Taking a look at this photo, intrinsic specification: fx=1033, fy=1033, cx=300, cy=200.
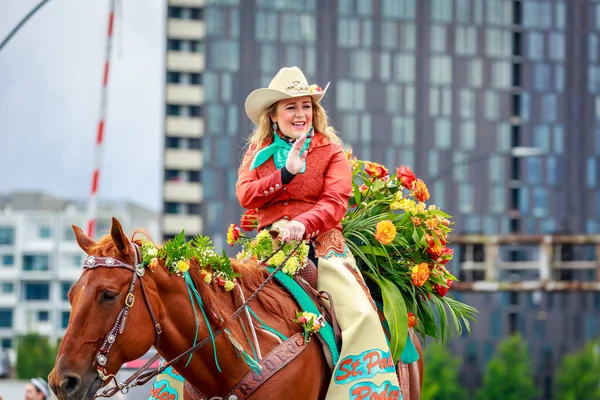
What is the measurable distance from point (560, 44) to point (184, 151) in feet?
106

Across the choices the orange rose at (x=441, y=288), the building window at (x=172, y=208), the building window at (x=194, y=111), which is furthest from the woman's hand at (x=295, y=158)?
the building window at (x=194, y=111)

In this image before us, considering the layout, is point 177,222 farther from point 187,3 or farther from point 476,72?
point 476,72

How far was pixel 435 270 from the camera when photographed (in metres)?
7.46

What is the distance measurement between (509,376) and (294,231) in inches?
2718

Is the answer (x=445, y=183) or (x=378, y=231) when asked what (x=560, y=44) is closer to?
(x=445, y=183)

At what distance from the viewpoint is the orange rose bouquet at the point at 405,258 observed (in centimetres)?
716

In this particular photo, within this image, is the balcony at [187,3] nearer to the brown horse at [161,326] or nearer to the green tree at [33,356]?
the green tree at [33,356]

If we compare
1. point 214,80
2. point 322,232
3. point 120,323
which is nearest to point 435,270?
point 322,232

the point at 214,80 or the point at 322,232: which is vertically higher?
the point at 214,80

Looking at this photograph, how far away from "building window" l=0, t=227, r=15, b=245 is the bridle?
115 metres

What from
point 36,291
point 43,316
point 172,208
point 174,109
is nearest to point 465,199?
point 172,208

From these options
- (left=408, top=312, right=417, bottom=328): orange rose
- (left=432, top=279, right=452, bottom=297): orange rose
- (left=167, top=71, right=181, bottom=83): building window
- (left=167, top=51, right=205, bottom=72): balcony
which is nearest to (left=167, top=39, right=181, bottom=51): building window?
(left=167, top=51, right=205, bottom=72): balcony

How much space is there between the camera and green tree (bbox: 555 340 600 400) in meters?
74.0

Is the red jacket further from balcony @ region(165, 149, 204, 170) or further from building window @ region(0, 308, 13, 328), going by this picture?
building window @ region(0, 308, 13, 328)
